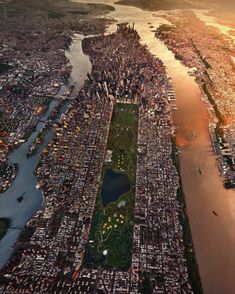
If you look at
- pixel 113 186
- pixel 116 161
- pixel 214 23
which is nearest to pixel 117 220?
pixel 113 186

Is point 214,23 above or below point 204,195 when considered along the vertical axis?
above

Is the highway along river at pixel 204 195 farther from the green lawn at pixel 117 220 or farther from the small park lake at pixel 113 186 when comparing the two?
the small park lake at pixel 113 186

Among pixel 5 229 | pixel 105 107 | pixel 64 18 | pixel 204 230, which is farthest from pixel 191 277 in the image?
pixel 64 18

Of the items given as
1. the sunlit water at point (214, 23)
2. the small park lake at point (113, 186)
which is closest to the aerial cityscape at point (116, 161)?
the small park lake at point (113, 186)

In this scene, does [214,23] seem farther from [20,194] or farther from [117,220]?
[20,194]

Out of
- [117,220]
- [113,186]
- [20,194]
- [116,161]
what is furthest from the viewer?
[116,161]

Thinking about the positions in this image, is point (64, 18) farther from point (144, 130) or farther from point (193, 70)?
point (144, 130)
